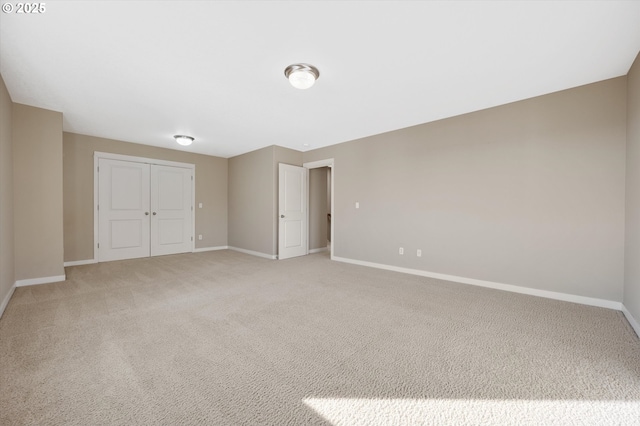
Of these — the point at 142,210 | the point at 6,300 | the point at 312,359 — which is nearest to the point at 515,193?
the point at 312,359

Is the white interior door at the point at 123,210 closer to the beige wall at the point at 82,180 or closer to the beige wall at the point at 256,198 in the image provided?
the beige wall at the point at 82,180

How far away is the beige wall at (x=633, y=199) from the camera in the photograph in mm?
2322

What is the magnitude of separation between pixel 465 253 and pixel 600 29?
271 cm

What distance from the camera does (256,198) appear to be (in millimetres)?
6086

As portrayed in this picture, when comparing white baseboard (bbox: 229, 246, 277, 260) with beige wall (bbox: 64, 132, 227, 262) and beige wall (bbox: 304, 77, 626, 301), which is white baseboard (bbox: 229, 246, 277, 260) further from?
beige wall (bbox: 64, 132, 227, 262)

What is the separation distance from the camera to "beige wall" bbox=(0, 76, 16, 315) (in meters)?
2.80

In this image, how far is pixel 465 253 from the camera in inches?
147

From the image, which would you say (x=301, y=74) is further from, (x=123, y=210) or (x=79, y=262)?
(x=79, y=262)

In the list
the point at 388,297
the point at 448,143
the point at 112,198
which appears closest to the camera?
the point at 388,297

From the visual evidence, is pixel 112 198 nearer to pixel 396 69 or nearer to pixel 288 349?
pixel 288 349

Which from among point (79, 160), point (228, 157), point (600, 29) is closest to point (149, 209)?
point (79, 160)

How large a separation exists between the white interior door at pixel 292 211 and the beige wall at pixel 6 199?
151 inches

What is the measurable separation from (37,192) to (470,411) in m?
5.54

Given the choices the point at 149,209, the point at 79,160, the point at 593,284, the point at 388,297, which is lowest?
the point at 388,297
